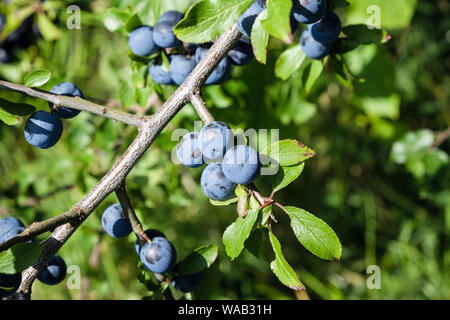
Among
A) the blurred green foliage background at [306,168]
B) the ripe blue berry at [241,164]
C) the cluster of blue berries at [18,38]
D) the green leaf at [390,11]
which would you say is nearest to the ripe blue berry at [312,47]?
the blurred green foliage background at [306,168]

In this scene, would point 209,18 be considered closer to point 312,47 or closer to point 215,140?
point 215,140

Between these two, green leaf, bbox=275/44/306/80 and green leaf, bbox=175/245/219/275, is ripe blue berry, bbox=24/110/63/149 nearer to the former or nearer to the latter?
green leaf, bbox=175/245/219/275

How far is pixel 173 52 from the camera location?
4.21 feet

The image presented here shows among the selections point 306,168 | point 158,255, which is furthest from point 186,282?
point 306,168

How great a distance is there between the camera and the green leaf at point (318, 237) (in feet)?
3.14

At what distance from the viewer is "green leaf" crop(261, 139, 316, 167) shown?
3.15 ft

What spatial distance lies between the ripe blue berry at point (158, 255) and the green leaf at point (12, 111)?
46cm

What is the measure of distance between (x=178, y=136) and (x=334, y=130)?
1.35 m

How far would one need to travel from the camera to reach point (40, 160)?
2.73m

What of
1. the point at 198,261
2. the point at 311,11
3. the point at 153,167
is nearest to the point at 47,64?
the point at 153,167

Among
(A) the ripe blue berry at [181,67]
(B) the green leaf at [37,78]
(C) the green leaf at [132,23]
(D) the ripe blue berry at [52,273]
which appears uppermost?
(C) the green leaf at [132,23]

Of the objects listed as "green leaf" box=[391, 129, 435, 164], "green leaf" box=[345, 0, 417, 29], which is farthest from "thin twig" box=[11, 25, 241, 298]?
"green leaf" box=[391, 129, 435, 164]

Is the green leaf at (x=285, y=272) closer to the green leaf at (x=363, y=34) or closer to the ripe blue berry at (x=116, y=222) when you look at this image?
the ripe blue berry at (x=116, y=222)
